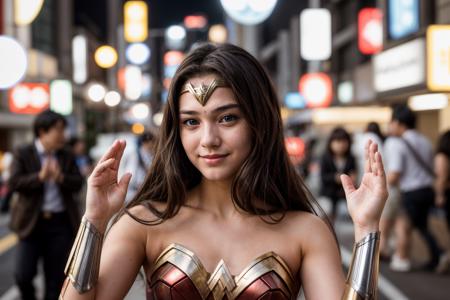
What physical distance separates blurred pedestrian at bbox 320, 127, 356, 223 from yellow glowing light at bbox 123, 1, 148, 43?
75.2 feet

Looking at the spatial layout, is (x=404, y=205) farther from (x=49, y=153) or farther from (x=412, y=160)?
(x=49, y=153)

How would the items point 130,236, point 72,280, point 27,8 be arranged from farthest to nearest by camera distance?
point 27,8, point 130,236, point 72,280

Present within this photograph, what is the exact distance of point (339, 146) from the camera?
8.77 meters

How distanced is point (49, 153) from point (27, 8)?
774 centimetres

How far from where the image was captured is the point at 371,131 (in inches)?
365

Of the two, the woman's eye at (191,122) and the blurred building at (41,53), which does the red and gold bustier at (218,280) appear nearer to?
the woman's eye at (191,122)

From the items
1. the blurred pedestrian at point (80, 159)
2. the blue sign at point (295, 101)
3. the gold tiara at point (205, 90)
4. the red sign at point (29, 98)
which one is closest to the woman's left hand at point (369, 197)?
the gold tiara at point (205, 90)

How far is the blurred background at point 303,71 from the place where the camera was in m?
8.66

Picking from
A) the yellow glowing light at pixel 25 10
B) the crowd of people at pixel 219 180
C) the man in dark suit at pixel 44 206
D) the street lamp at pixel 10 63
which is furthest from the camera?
the street lamp at pixel 10 63

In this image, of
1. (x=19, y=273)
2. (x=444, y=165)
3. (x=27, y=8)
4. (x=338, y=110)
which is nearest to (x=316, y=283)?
(x=19, y=273)

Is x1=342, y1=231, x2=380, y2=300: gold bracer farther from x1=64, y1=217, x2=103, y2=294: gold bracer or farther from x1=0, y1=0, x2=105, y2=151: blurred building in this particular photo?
x1=0, y1=0, x2=105, y2=151: blurred building

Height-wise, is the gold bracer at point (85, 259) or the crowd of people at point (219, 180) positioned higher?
the crowd of people at point (219, 180)

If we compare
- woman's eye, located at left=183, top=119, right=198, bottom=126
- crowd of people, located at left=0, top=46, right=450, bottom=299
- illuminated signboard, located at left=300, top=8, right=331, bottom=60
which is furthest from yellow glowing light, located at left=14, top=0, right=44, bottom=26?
illuminated signboard, located at left=300, top=8, right=331, bottom=60

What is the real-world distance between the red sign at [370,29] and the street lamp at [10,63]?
13643mm
